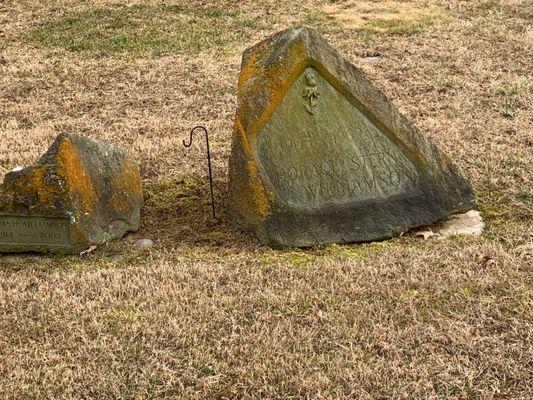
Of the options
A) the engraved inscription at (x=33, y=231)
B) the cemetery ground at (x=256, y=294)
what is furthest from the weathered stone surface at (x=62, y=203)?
the cemetery ground at (x=256, y=294)

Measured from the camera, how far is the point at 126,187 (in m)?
5.67

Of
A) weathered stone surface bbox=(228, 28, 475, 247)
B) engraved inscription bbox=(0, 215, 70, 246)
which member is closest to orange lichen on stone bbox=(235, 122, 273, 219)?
weathered stone surface bbox=(228, 28, 475, 247)

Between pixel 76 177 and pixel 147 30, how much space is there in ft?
28.7

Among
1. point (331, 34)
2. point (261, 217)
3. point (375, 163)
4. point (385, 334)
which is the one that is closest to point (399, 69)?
→ point (331, 34)

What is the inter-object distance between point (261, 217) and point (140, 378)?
184 cm

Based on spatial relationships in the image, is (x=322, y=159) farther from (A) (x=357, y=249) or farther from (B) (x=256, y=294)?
(B) (x=256, y=294)

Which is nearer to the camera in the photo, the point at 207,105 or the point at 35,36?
the point at 207,105

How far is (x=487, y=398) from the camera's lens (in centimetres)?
349

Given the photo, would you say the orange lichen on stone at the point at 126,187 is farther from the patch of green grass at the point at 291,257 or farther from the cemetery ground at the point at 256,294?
the patch of green grass at the point at 291,257

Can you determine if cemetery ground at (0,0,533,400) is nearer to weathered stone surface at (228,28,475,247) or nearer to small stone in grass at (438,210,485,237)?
small stone in grass at (438,210,485,237)

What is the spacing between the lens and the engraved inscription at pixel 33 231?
5.12m

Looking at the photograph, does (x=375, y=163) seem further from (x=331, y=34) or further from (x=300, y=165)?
(x=331, y=34)

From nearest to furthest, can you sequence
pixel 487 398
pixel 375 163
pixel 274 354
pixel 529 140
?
1. pixel 487 398
2. pixel 274 354
3. pixel 375 163
4. pixel 529 140

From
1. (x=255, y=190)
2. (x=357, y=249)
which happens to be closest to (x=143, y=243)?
(x=255, y=190)
